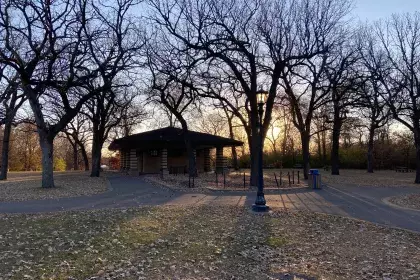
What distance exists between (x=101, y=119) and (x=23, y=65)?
13.4 m

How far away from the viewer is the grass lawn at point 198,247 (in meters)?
6.09

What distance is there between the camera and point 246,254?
7.13 metres

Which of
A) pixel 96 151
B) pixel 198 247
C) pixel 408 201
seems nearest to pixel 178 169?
pixel 96 151

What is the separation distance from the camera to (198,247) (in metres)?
7.48

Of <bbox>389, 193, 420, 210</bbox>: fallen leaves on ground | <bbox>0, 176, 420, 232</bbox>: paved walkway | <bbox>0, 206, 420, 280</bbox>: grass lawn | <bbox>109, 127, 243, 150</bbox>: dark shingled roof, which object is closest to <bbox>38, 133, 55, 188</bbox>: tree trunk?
<bbox>0, 176, 420, 232</bbox>: paved walkway

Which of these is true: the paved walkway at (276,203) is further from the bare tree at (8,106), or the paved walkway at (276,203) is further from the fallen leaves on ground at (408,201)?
the bare tree at (8,106)

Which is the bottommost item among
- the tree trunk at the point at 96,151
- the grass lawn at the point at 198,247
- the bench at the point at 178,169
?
the grass lawn at the point at 198,247

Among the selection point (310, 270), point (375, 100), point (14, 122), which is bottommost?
point (310, 270)

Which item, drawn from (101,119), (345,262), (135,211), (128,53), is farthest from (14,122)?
(345,262)

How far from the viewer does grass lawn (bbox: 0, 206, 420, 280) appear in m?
6.09

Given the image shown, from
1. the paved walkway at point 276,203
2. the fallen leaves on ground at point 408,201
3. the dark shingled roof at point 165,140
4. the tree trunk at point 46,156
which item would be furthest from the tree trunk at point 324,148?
the tree trunk at point 46,156

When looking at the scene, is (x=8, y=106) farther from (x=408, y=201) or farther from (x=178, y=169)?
(x=408, y=201)

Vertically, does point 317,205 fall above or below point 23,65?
below

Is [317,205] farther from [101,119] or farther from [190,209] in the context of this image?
[101,119]
